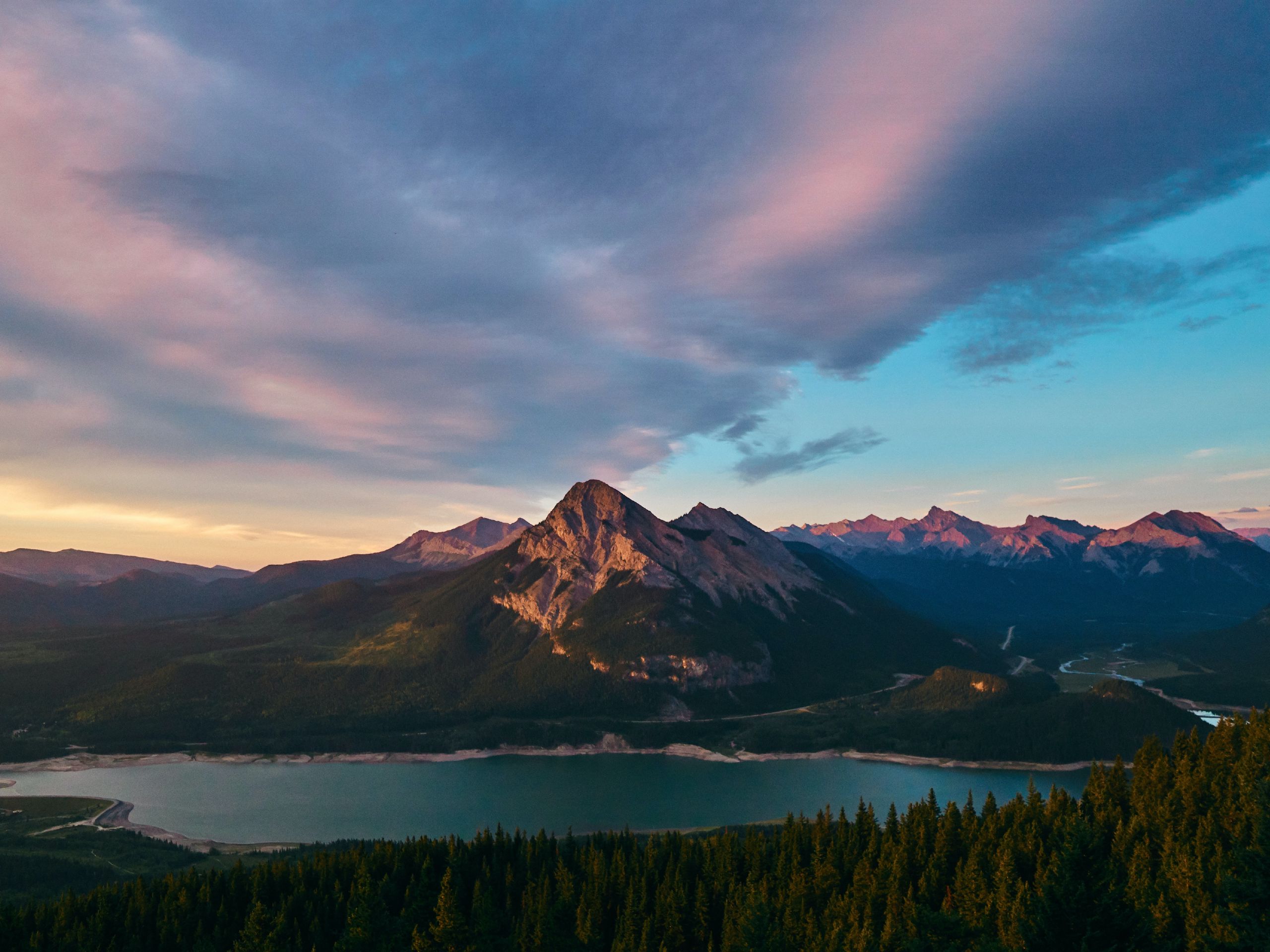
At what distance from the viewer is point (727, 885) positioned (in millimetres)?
113938

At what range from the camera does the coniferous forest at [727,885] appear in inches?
3469

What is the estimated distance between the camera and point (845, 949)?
7606 centimetres

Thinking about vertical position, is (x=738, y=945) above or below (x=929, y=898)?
above

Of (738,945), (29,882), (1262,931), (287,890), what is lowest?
(29,882)

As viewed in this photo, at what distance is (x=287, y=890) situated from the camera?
13038 centimetres

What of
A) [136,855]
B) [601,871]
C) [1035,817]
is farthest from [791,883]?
[136,855]

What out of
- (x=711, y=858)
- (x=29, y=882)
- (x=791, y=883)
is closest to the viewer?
(x=791, y=883)

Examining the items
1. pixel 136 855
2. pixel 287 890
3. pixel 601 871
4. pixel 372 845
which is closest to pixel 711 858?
pixel 601 871

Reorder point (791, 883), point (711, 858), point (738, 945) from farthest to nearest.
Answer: point (711, 858)
point (791, 883)
point (738, 945)

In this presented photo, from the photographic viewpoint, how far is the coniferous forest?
8812 cm

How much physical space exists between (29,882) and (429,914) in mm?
129719

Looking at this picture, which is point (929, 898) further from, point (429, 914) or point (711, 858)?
point (429, 914)

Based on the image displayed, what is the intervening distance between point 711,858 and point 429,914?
143 ft

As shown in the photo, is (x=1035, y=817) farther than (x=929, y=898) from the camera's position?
Yes
